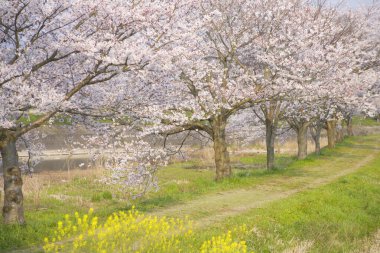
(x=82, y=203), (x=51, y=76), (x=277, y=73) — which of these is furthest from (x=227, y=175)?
(x=51, y=76)

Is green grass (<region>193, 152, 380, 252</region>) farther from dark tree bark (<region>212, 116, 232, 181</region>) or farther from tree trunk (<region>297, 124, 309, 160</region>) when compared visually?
tree trunk (<region>297, 124, 309, 160</region>)

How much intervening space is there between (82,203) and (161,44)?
28.5ft

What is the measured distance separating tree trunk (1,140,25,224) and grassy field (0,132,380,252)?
525 millimetres

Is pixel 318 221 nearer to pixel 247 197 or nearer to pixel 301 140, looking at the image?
pixel 247 197

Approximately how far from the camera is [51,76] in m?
13.8

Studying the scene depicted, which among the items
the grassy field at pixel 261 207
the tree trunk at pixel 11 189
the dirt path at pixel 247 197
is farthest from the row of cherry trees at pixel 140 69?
the dirt path at pixel 247 197

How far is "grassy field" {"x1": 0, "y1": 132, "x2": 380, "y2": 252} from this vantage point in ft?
41.8

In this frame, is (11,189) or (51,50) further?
(11,189)

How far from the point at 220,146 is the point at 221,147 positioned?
0.09 metres

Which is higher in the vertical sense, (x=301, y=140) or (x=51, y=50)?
(x=51, y=50)

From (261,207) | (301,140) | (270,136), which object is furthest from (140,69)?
(301,140)

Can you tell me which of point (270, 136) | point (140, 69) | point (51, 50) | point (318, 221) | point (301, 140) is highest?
point (51, 50)

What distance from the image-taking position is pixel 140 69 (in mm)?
13211

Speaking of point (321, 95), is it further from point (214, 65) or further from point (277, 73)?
point (214, 65)
